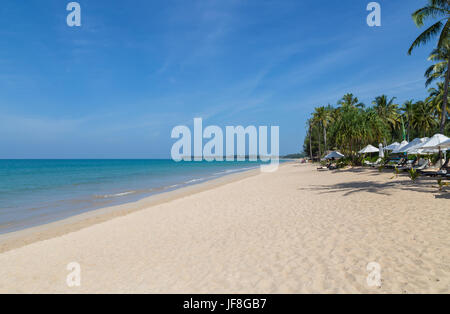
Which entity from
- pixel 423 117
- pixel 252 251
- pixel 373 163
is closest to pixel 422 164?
pixel 373 163

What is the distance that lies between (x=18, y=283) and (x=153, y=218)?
15.2ft

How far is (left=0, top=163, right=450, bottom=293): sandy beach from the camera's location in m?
3.77

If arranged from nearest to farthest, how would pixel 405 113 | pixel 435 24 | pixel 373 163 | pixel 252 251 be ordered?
pixel 252 251 < pixel 435 24 < pixel 373 163 < pixel 405 113

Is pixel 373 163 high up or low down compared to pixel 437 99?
down

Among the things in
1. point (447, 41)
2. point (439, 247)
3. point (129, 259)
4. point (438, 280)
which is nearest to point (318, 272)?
point (438, 280)

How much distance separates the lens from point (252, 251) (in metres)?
5.07

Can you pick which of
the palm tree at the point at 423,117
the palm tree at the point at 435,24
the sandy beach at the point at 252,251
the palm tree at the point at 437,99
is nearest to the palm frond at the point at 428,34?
the palm tree at the point at 435,24

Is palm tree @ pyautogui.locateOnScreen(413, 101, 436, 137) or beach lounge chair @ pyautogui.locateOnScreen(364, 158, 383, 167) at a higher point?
palm tree @ pyautogui.locateOnScreen(413, 101, 436, 137)

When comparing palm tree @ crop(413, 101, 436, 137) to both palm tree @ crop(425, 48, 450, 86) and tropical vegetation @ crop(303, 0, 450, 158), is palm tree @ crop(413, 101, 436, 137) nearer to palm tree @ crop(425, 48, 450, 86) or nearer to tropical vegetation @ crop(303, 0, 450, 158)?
tropical vegetation @ crop(303, 0, 450, 158)

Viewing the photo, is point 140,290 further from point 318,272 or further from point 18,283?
point 318,272

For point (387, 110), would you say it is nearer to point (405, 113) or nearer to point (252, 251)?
point (405, 113)

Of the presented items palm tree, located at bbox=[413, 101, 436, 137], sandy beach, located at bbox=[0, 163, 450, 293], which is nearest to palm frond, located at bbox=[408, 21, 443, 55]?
sandy beach, located at bbox=[0, 163, 450, 293]

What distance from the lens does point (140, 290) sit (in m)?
3.82

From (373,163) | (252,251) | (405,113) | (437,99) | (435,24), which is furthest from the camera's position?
(405,113)
